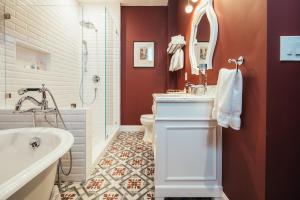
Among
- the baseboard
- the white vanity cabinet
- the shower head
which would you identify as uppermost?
the shower head

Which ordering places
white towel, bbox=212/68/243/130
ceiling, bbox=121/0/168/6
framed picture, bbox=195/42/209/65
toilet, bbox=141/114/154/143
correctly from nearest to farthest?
white towel, bbox=212/68/243/130
framed picture, bbox=195/42/209/65
toilet, bbox=141/114/154/143
ceiling, bbox=121/0/168/6

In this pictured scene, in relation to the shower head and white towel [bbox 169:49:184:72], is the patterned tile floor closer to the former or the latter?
white towel [bbox 169:49:184:72]

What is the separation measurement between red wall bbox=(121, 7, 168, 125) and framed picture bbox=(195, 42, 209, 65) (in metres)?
1.82

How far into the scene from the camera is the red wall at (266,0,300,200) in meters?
1.03

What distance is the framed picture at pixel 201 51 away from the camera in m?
2.17

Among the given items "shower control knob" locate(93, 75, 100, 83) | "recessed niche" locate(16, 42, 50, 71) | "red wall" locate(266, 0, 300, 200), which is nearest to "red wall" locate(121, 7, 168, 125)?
"shower control knob" locate(93, 75, 100, 83)

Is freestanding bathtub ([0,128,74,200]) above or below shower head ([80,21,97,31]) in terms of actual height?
below

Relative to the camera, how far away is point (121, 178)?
208 centimetres

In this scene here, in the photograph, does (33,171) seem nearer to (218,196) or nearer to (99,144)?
(218,196)

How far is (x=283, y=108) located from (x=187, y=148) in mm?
801

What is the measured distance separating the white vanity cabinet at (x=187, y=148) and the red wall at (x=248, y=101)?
101 millimetres

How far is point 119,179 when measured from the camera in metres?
2.05

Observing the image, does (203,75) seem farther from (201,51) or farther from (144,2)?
(144,2)

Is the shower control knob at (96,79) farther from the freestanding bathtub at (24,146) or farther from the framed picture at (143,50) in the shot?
the freestanding bathtub at (24,146)
